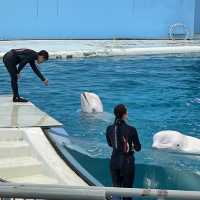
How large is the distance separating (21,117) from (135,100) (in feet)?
14.6

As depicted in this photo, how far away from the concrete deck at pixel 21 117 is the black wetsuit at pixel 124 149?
244 cm

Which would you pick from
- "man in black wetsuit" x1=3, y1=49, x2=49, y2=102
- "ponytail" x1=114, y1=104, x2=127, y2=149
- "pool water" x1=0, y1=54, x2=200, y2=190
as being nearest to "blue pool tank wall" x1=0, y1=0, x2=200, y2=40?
"pool water" x1=0, y1=54, x2=200, y2=190

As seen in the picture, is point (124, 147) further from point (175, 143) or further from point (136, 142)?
point (175, 143)

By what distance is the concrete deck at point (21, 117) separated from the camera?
293 inches

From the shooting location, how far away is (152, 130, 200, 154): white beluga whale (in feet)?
24.8

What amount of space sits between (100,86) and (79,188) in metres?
10.2

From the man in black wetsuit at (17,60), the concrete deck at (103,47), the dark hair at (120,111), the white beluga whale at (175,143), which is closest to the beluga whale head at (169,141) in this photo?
the white beluga whale at (175,143)

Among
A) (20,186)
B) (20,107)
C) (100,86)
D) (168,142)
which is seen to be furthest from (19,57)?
(20,186)

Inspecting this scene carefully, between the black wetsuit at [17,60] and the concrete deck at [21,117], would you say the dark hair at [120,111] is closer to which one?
the concrete deck at [21,117]

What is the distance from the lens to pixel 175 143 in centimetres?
757

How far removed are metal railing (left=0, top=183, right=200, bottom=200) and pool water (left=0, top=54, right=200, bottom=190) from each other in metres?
3.23

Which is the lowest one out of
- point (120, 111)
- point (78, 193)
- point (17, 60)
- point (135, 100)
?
point (135, 100)

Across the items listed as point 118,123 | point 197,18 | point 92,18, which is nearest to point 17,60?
point 118,123

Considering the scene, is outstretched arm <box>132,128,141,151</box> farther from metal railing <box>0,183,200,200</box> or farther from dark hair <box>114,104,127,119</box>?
metal railing <box>0,183,200,200</box>
